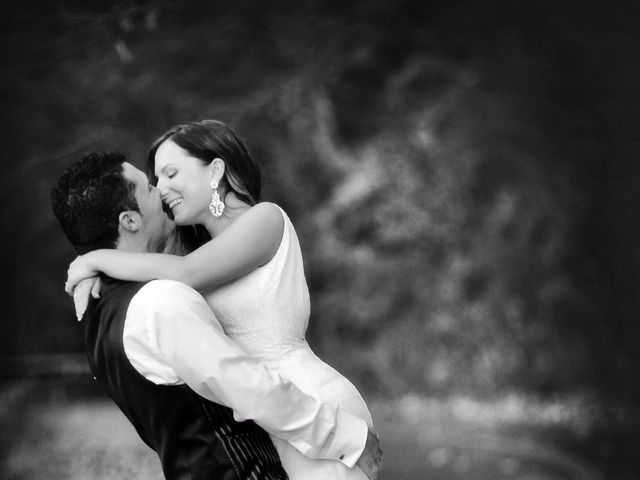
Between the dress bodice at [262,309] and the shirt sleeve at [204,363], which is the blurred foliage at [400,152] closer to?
the dress bodice at [262,309]

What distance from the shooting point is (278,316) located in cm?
225

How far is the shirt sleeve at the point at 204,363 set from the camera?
5.63 feet

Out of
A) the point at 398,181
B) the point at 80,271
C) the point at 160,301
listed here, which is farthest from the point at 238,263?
the point at 398,181

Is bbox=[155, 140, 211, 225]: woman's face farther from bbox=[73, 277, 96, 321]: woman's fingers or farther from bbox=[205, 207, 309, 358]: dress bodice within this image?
bbox=[73, 277, 96, 321]: woman's fingers

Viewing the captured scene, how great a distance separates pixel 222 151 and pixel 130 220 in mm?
393

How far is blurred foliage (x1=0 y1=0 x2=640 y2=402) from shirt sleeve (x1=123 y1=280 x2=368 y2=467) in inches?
161

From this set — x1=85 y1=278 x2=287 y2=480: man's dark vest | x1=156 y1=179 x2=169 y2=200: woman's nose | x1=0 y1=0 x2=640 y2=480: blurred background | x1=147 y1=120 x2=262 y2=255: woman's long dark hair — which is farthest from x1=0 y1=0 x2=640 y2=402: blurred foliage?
x1=85 y1=278 x2=287 y2=480: man's dark vest

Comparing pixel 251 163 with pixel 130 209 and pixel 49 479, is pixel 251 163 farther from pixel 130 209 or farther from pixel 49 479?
pixel 49 479

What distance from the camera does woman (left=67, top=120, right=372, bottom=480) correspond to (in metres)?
2.01

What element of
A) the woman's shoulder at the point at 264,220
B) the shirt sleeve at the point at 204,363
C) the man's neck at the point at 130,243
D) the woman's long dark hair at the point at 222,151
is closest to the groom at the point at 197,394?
the shirt sleeve at the point at 204,363

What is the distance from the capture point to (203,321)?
174 centimetres

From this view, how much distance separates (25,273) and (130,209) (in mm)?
4113

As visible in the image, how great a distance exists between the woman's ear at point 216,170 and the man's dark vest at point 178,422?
1.74 ft

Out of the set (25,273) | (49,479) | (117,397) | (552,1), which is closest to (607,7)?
(552,1)
